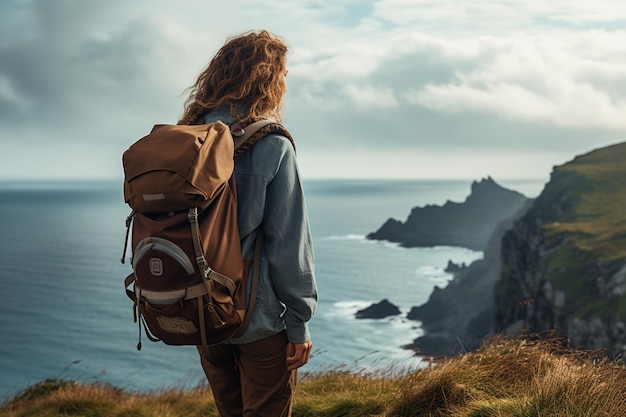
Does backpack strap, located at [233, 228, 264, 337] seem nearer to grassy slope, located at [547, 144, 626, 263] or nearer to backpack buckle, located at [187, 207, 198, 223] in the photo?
backpack buckle, located at [187, 207, 198, 223]

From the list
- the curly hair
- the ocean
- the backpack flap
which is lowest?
the ocean

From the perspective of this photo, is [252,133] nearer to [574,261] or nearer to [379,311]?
[574,261]

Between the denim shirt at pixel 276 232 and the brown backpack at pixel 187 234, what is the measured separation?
9 centimetres

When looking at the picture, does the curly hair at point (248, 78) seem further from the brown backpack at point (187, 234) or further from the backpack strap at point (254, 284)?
the backpack strap at point (254, 284)

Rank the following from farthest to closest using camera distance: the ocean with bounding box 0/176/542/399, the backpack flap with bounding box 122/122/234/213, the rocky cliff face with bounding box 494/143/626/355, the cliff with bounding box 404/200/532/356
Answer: the cliff with bounding box 404/200/532/356
the ocean with bounding box 0/176/542/399
the rocky cliff face with bounding box 494/143/626/355
the backpack flap with bounding box 122/122/234/213

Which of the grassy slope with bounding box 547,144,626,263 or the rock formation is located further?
the rock formation

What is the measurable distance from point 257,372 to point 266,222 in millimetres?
861

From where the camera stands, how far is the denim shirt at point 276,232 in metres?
3.40

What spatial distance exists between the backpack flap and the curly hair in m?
0.29

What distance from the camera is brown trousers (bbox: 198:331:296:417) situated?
357 cm

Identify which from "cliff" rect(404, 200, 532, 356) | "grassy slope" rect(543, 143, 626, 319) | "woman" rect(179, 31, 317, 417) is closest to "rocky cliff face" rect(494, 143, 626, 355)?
"grassy slope" rect(543, 143, 626, 319)

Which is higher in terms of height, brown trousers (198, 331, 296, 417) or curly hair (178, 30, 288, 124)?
curly hair (178, 30, 288, 124)

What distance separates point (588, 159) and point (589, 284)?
198 ft

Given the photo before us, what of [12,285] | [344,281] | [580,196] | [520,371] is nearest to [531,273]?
[580,196]
